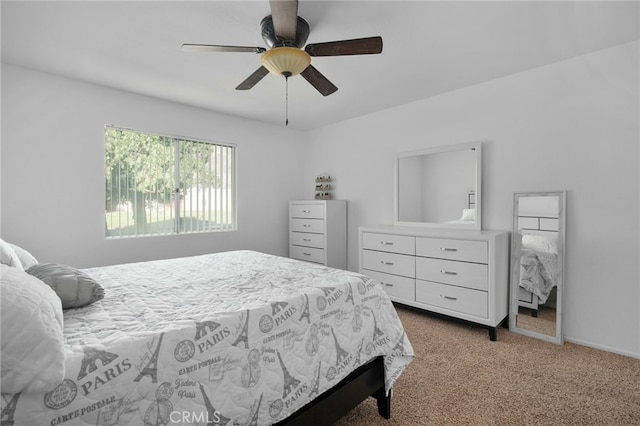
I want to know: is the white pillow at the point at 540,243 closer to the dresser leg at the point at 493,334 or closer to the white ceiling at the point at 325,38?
the dresser leg at the point at 493,334

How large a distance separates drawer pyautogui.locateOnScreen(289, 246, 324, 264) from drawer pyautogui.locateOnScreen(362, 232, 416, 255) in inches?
34.8

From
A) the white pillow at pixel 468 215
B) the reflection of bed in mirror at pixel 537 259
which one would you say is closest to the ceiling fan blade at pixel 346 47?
the white pillow at pixel 468 215

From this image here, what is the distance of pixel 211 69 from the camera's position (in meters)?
2.68

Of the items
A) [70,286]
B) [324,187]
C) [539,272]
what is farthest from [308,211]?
[70,286]

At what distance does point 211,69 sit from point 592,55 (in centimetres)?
325

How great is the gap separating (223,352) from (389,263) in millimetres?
2452

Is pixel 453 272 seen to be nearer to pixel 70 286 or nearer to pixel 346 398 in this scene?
pixel 346 398

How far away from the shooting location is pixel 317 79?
2084mm

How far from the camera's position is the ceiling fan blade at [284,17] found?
1490 mm

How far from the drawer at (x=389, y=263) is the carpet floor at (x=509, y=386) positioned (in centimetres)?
71

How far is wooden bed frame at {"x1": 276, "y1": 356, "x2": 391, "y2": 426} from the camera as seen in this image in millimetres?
1332

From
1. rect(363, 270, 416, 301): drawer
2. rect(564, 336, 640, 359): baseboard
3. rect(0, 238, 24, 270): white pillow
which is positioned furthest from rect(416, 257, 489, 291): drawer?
rect(0, 238, 24, 270): white pillow

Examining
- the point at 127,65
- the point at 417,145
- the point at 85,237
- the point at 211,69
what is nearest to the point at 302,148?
the point at 417,145

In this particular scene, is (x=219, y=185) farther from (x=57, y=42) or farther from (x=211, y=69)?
(x=57, y=42)
